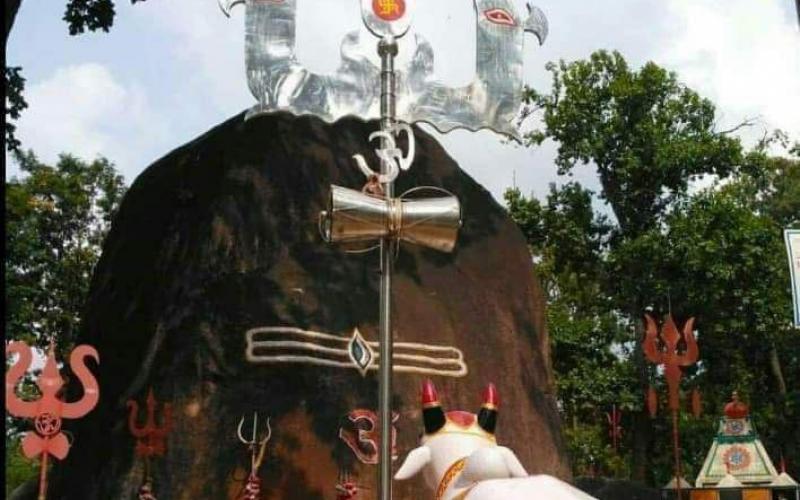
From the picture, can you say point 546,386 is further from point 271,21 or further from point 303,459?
point 271,21

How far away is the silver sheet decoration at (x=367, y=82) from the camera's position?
8922 millimetres

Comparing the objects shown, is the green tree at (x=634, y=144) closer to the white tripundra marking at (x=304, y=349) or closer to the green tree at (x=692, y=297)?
the green tree at (x=692, y=297)

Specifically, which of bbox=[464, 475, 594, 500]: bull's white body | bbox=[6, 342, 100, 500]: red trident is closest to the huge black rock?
bbox=[6, 342, 100, 500]: red trident

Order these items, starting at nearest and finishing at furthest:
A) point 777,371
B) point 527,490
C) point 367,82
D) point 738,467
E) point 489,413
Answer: point 527,490 < point 489,413 < point 367,82 < point 738,467 < point 777,371

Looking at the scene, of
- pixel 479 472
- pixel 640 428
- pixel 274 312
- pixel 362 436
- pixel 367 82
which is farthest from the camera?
pixel 640 428

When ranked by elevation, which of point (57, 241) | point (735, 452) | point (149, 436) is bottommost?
point (149, 436)

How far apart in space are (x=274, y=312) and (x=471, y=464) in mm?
5302

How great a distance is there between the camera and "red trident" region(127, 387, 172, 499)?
33.3 ft

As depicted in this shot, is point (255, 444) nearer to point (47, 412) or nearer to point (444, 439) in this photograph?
point (47, 412)

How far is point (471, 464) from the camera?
5.93m

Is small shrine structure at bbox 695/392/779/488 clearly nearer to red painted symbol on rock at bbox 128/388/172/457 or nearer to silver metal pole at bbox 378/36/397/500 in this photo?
red painted symbol on rock at bbox 128/388/172/457

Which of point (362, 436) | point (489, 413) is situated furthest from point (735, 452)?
point (489, 413)

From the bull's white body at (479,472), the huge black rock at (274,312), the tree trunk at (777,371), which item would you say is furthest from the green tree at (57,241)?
the bull's white body at (479,472)

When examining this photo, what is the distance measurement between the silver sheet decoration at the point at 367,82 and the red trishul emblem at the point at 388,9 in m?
0.98
